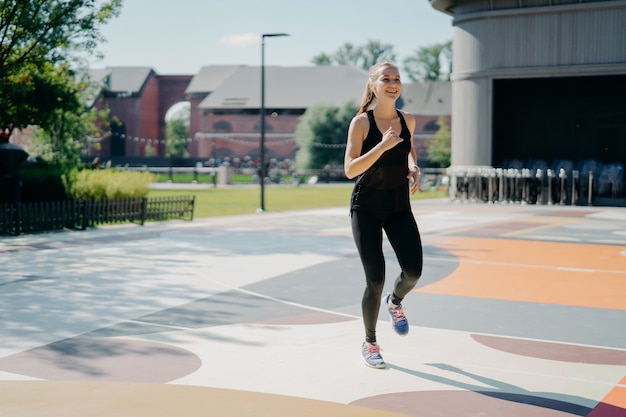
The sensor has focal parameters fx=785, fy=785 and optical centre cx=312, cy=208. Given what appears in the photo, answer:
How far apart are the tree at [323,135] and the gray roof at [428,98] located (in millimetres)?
11337

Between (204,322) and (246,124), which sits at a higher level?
(246,124)

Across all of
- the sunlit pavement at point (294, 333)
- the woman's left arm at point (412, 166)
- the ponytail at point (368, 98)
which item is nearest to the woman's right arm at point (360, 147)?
the ponytail at point (368, 98)

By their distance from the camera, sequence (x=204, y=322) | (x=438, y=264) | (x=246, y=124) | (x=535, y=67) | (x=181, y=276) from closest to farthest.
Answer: (x=204, y=322), (x=181, y=276), (x=438, y=264), (x=535, y=67), (x=246, y=124)

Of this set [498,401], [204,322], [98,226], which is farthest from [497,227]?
[498,401]

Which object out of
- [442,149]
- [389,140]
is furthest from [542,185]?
[442,149]

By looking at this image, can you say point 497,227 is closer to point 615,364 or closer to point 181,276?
point 181,276

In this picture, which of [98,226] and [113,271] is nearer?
[113,271]

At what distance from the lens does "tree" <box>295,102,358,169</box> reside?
225 feet

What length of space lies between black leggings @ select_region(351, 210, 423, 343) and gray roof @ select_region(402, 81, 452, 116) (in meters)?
74.2

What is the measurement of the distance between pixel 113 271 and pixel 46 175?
995 cm

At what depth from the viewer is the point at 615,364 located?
594cm

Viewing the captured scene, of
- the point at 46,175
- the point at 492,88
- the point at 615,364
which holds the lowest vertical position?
the point at 615,364

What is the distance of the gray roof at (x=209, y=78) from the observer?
88.4 m

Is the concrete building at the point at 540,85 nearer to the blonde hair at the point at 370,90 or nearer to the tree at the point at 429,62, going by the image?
the blonde hair at the point at 370,90
